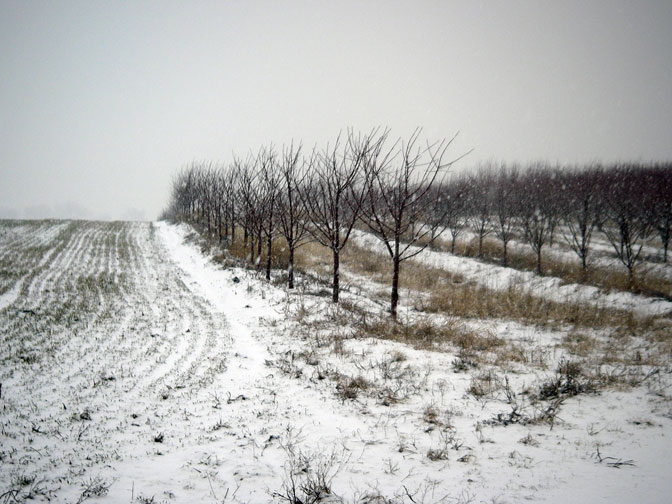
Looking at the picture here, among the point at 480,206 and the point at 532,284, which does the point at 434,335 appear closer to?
the point at 532,284

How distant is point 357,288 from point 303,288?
3.06 meters

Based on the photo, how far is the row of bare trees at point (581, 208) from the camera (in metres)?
15.7

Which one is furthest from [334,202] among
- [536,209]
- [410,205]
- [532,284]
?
[536,209]

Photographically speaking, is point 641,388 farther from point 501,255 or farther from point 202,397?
point 501,255

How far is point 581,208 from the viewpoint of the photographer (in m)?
22.3

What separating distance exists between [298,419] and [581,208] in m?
26.9

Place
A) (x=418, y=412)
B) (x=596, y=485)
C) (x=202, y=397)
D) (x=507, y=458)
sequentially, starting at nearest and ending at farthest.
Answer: (x=596, y=485), (x=507, y=458), (x=418, y=412), (x=202, y=397)

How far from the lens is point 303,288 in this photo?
1115 centimetres

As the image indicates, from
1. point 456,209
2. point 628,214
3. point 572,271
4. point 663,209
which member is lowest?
point 572,271

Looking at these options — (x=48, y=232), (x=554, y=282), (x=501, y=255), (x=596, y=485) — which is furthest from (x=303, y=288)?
(x=48, y=232)

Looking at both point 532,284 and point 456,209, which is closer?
point 532,284

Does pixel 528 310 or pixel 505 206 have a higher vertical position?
pixel 505 206

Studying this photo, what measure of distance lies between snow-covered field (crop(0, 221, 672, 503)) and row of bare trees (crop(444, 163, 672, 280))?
960 cm

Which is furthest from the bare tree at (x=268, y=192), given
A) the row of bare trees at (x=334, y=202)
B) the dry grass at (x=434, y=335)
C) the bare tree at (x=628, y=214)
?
the bare tree at (x=628, y=214)
